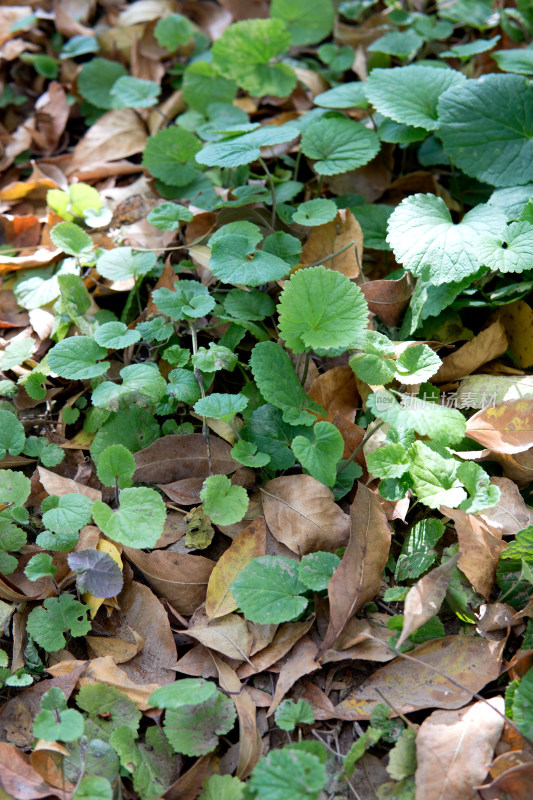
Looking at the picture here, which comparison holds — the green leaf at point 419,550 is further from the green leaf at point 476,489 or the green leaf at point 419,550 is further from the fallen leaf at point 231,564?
the fallen leaf at point 231,564

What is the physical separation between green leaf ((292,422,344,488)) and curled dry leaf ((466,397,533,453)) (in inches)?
15.5

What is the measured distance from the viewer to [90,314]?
7.09 ft

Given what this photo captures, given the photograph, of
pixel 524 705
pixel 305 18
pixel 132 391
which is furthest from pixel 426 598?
pixel 305 18

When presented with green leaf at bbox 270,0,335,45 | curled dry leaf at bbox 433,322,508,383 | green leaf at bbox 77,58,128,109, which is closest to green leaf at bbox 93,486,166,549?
curled dry leaf at bbox 433,322,508,383

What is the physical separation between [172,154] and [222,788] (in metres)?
2.03

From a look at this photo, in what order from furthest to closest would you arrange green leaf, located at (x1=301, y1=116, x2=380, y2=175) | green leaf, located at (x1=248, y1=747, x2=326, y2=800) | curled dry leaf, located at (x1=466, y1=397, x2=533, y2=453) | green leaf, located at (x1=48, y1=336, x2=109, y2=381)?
green leaf, located at (x1=301, y1=116, x2=380, y2=175) → green leaf, located at (x1=48, y1=336, x2=109, y2=381) → curled dry leaf, located at (x1=466, y1=397, x2=533, y2=453) → green leaf, located at (x1=248, y1=747, x2=326, y2=800)

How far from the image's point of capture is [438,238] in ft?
5.98

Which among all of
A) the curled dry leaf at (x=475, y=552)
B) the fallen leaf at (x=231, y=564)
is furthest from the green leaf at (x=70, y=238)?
the curled dry leaf at (x=475, y=552)

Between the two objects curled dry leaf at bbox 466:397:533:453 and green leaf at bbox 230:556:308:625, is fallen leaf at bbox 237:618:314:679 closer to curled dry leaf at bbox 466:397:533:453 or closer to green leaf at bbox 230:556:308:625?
green leaf at bbox 230:556:308:625

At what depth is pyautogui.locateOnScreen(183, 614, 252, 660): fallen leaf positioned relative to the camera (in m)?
1.53

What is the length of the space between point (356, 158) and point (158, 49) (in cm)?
134

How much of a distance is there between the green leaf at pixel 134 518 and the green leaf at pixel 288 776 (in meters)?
0.53

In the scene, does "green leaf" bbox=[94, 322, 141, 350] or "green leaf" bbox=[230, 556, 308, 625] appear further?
"green leaf" bbox=[94, 322, 141, 350]

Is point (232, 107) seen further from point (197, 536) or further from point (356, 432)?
point (197, 536)
